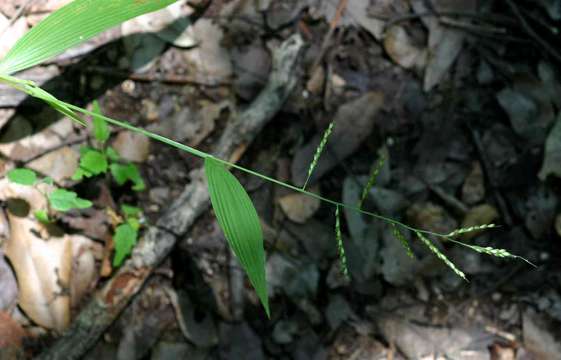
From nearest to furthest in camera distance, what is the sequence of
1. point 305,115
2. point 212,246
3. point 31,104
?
point 31,104
point 212,246
point 305,115

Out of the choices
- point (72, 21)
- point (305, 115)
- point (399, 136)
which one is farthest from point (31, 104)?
point (399, 136)

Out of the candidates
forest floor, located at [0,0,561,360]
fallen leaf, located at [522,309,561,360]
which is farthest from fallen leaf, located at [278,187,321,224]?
fallen leaf, located at [522,309,561,360]

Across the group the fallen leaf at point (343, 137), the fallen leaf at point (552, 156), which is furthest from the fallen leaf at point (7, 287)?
the fallen leaf at point (552, 156)

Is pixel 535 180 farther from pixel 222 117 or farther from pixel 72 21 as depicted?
pixel 72 21

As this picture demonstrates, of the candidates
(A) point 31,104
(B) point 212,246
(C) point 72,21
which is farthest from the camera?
(B) point 212,246

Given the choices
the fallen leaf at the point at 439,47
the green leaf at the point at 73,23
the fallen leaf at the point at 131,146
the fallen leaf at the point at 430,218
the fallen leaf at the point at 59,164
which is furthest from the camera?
the fallen leaf at the point at 439,47

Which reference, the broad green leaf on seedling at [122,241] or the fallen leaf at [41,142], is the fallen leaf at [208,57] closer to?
the fallen leaf at [41,142]

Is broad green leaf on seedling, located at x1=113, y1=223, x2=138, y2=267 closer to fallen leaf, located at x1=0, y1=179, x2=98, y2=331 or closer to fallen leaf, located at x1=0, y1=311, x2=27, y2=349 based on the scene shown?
fallen leaf, located at x1=0, y1=179, x2=98, y2=331

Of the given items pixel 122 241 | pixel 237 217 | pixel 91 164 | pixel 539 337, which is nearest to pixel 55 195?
pixel 91 164
